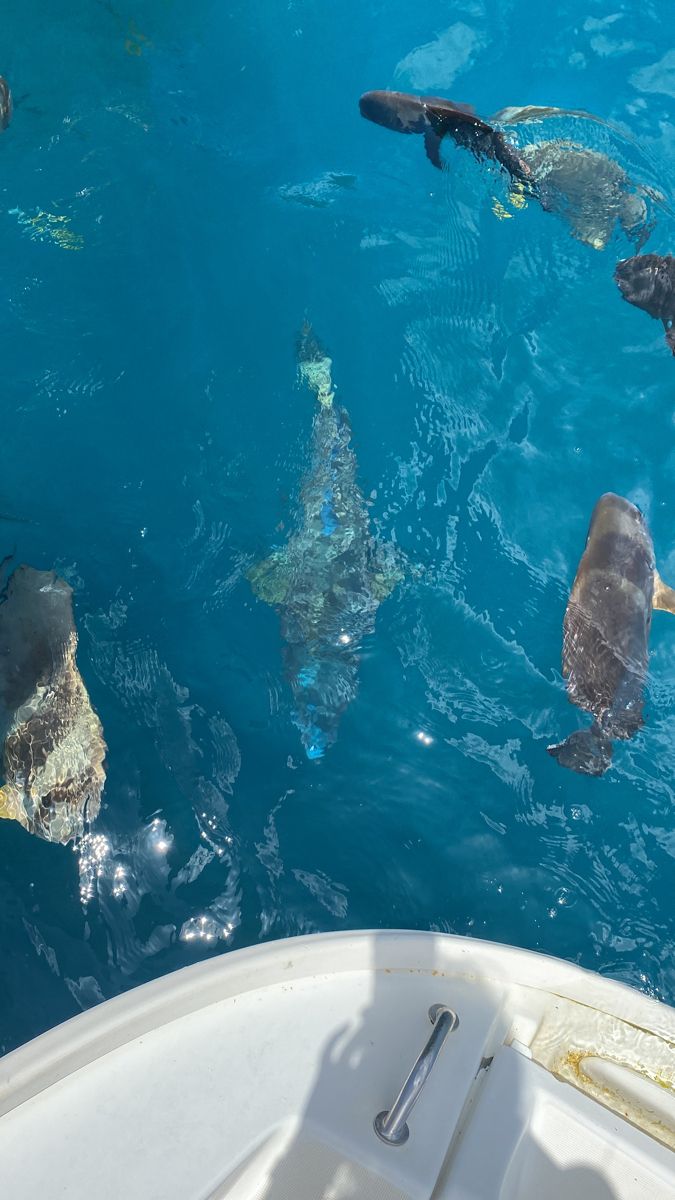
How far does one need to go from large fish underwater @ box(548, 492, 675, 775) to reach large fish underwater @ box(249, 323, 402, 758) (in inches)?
48.0

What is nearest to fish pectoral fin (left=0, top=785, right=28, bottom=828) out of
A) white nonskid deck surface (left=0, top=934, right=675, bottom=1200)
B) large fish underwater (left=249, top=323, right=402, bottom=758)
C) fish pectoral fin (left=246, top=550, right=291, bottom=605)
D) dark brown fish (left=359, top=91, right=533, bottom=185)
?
large fish underwater (left=249, top=323, right=402, bottom=758)

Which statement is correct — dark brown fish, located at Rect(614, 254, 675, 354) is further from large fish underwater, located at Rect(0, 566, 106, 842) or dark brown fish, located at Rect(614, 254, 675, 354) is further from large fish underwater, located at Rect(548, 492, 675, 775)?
large fish underwater, located at Rect(0, 566, 106, 842)

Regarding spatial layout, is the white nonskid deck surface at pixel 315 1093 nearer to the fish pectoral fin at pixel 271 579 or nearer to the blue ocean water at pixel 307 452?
the blue ocean water at pixel 307 452

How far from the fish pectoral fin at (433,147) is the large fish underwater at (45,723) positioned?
14.6 feet

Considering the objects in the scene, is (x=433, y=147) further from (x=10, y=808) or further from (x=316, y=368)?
(x=10, y=808)

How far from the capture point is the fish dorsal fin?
16.4 feet

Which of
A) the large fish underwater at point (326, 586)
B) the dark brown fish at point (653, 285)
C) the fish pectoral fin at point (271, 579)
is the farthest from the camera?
the dark brown fish at point (653, 285)

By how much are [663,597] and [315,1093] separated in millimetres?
3571

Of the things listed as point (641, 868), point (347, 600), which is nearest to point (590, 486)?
point (347, 600)

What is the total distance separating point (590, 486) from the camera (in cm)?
548

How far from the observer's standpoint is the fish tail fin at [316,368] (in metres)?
5.62

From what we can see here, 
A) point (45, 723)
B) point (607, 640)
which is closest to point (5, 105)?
point (45, 723)

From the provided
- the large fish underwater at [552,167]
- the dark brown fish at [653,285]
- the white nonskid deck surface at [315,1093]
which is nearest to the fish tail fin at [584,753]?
the white nonskid deck surface at [315,1093]

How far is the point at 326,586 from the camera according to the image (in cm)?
512
